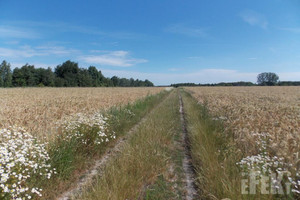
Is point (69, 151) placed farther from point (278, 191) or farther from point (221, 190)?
point (278, 191)

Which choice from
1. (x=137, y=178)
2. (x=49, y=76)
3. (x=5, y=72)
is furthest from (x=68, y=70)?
(x=137, y=178)

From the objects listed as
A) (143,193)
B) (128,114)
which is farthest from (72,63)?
(143,193)

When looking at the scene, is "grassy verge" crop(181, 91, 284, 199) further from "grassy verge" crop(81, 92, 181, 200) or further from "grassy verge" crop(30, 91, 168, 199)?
"grassy verge" crop(30, 91, 168, 199)

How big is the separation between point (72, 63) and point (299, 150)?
339 feet

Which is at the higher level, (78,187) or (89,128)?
(89,128)

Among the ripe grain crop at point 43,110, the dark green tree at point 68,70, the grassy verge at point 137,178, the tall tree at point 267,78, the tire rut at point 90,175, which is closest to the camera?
the grassy verge at point 137,178

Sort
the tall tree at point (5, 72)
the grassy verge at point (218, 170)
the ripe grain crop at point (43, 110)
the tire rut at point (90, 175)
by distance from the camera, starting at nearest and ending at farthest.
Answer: the grassy verge at point (218, 170)
the tire rut at point (90, 175)
the ripe grain crop at point (43, 110)
the tall tree at point (5, 72)

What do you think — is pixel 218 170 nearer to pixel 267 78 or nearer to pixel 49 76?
pixel 49 76

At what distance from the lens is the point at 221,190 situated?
8.66ft

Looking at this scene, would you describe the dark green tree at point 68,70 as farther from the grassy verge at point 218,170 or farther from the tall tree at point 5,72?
the grassy verge at point 218,170

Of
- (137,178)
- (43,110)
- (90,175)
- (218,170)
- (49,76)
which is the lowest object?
(90,175)

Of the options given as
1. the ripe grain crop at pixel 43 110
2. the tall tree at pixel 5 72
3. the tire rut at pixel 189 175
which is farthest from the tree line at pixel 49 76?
the tire rut at pixel 189 175

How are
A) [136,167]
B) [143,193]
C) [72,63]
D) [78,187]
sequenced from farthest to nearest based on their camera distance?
1. [72,63]
2. [136,167]
3. [78,187]
4. [143,193]

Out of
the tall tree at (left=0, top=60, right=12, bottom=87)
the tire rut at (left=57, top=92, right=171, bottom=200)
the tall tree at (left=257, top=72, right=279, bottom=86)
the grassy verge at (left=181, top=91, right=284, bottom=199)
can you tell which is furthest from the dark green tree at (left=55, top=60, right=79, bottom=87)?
the tall tree at (left=257, top=72, right=279, bottom=86)
